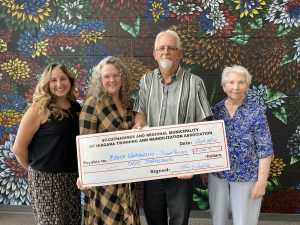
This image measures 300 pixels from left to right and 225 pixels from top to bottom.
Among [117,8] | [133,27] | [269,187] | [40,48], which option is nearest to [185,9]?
[133,27]

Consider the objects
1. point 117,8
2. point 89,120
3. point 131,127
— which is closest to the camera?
point 89,120

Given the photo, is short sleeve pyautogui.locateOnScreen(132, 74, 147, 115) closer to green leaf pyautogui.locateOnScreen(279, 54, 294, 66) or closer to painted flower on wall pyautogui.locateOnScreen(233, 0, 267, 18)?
painted flower on wall pyautogui.locateOnScreen(233, 0, 267, 18)

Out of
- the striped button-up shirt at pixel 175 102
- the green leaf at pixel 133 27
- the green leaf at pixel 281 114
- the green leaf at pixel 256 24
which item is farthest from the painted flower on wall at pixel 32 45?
the green leaf at pixel 281 114

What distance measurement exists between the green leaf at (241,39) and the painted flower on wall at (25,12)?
1.90m

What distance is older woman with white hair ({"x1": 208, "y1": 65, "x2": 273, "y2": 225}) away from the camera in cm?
192

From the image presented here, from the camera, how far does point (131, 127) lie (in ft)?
6.23

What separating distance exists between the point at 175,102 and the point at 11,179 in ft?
7.27

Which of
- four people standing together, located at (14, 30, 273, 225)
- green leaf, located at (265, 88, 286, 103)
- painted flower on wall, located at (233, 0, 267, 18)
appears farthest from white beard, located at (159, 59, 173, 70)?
green leaf, located at (265, 88, 286, 103)

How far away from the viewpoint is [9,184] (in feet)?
10.2

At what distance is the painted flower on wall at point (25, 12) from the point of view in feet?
9.38

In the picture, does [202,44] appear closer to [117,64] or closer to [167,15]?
[167,15]

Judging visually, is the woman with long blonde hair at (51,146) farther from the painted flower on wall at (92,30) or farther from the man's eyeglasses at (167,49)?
the painted flower on wall at (92,30)

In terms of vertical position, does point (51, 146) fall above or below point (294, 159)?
above

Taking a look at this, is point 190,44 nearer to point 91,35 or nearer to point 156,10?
point 156,10
